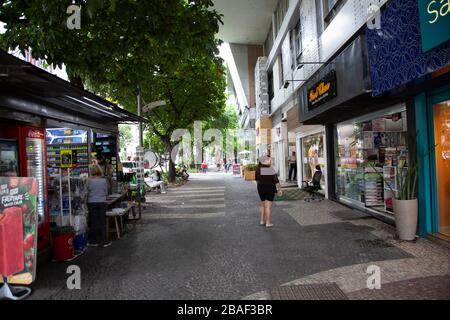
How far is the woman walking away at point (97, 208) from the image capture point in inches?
252

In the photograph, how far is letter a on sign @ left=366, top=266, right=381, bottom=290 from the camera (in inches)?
156

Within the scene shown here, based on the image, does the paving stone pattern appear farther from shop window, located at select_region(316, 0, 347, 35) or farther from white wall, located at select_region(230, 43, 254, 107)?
white wall, located at select_region(230, 43, 254, 107)

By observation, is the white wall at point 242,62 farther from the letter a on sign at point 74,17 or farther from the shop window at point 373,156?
the letter a on sign at point 74,17

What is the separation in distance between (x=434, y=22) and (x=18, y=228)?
6.03 m

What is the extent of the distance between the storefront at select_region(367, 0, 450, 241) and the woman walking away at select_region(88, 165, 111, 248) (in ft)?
18.5

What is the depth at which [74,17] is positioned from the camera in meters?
5.79

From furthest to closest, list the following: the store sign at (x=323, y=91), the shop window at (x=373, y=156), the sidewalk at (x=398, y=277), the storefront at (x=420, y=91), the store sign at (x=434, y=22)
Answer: the store sign at (x=323, y=91) < the shop window at (x=373, y=156) < the storefront at (x=420, y=91) < the store sign at (x=434, y=22) < the sidewalk at (x=398, y=277)

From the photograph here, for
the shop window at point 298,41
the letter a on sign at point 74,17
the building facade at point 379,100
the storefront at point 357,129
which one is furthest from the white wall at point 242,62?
the letter a on sign at point 74,17

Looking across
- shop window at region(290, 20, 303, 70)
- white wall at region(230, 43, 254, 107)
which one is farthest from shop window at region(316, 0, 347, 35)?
white wall at region(230, 43, 254, 107)

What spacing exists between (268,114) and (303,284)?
64.7 ft

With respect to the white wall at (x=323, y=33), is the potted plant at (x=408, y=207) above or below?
below

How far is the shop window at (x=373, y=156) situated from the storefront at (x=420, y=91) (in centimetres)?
83

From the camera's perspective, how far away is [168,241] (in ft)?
21.8
